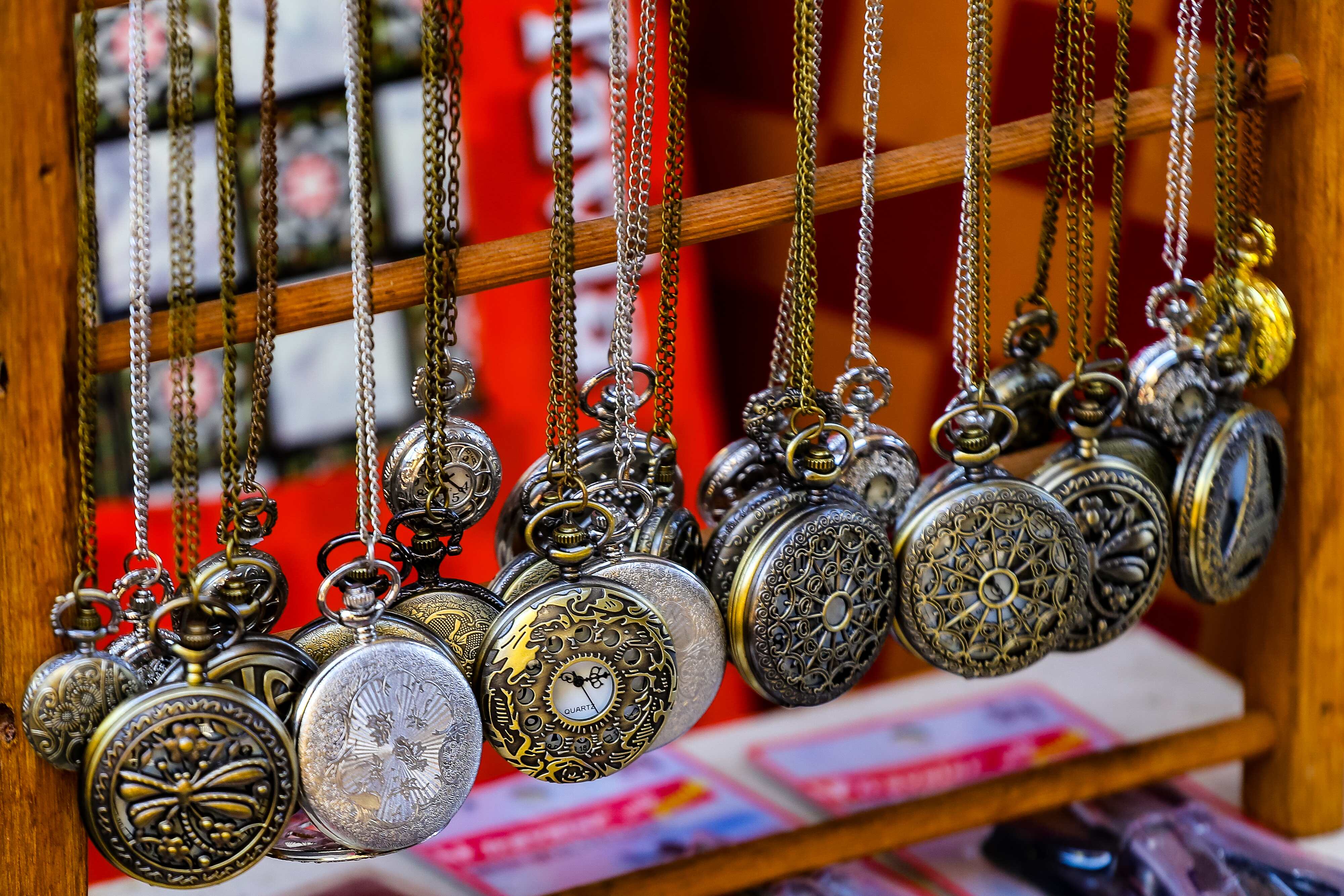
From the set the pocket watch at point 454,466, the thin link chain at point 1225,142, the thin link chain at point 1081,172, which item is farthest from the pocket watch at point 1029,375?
the pocket watch at point 454,466

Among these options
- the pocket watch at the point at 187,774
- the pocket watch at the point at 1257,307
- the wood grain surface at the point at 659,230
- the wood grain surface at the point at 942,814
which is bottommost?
the wood grain surface at the point at 942,814

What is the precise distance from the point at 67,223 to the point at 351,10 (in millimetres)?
172

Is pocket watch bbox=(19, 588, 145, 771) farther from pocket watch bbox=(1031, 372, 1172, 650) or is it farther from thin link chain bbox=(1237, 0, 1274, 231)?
thin link chain bbox=(1237, 0, 1274, 231)

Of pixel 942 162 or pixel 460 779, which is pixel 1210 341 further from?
pixel 460 779

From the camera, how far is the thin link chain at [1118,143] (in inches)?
35.3

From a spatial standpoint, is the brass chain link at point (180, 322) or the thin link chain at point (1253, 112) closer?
the brass chain link at point (180, 322)

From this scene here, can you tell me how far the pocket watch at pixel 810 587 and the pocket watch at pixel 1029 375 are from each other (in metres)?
0.16

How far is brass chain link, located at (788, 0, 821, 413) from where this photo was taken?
2.63 feet

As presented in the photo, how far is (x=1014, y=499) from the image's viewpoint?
34.8 inches

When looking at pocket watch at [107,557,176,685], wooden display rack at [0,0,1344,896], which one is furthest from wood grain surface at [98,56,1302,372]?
pocket watch at [107,557,176,685]

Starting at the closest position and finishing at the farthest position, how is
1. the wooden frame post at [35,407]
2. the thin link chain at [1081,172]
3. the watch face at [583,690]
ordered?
the wooden frame post at [35,407] → the watch face at [583,690] → the thin link chain at [1081,172]

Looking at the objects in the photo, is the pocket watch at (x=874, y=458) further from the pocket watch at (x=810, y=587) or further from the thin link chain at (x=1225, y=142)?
the thin link chain at (x=1225, y=142)

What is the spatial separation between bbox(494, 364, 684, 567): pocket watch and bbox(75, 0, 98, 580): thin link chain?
0.23 m

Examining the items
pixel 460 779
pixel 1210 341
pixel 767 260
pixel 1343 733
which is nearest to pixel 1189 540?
pixel 1210 341
